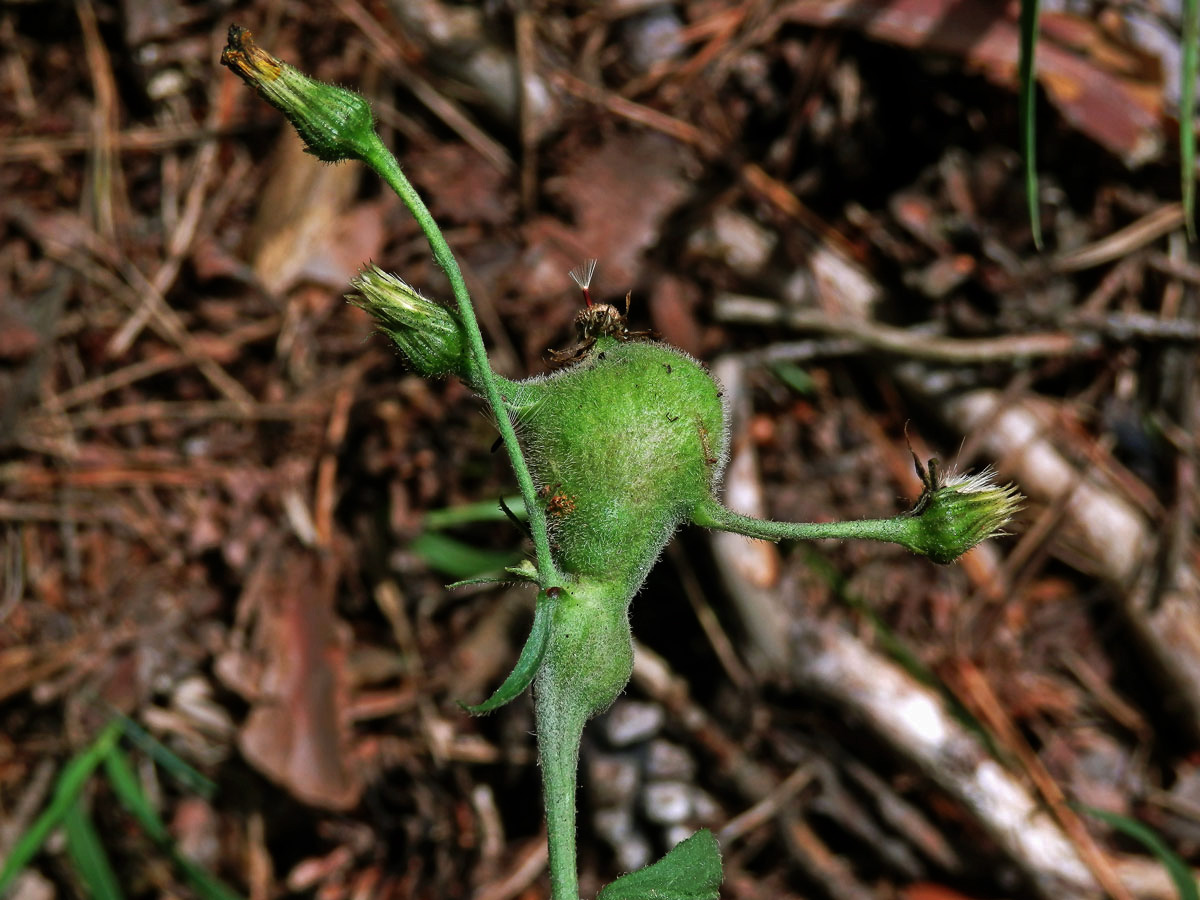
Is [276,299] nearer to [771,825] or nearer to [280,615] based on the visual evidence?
[280,615]

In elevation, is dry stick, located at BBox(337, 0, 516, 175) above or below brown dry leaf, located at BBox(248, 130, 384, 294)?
above

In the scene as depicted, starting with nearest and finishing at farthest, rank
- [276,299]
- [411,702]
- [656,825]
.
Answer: [656,825]
[411,702]
[276,299]

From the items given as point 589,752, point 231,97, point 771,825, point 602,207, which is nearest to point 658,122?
point 602,207

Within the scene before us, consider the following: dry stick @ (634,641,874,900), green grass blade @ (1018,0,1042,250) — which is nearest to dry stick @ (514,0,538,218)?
dry stick @ (634,641,874,900)

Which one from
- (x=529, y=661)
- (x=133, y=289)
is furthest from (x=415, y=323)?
(x=133, y=289)

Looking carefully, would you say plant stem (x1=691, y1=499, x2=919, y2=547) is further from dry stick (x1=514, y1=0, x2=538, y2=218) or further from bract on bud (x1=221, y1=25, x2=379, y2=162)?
dry stick (x1=514, y1=0, x2=538, y2=218)

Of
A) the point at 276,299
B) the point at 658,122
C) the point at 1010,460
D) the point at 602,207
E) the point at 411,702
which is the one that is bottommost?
the point at 411,702

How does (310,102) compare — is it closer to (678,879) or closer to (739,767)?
(678,879)

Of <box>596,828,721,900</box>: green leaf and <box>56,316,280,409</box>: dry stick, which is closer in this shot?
<box>596,828,721,900</box>: green leaf
